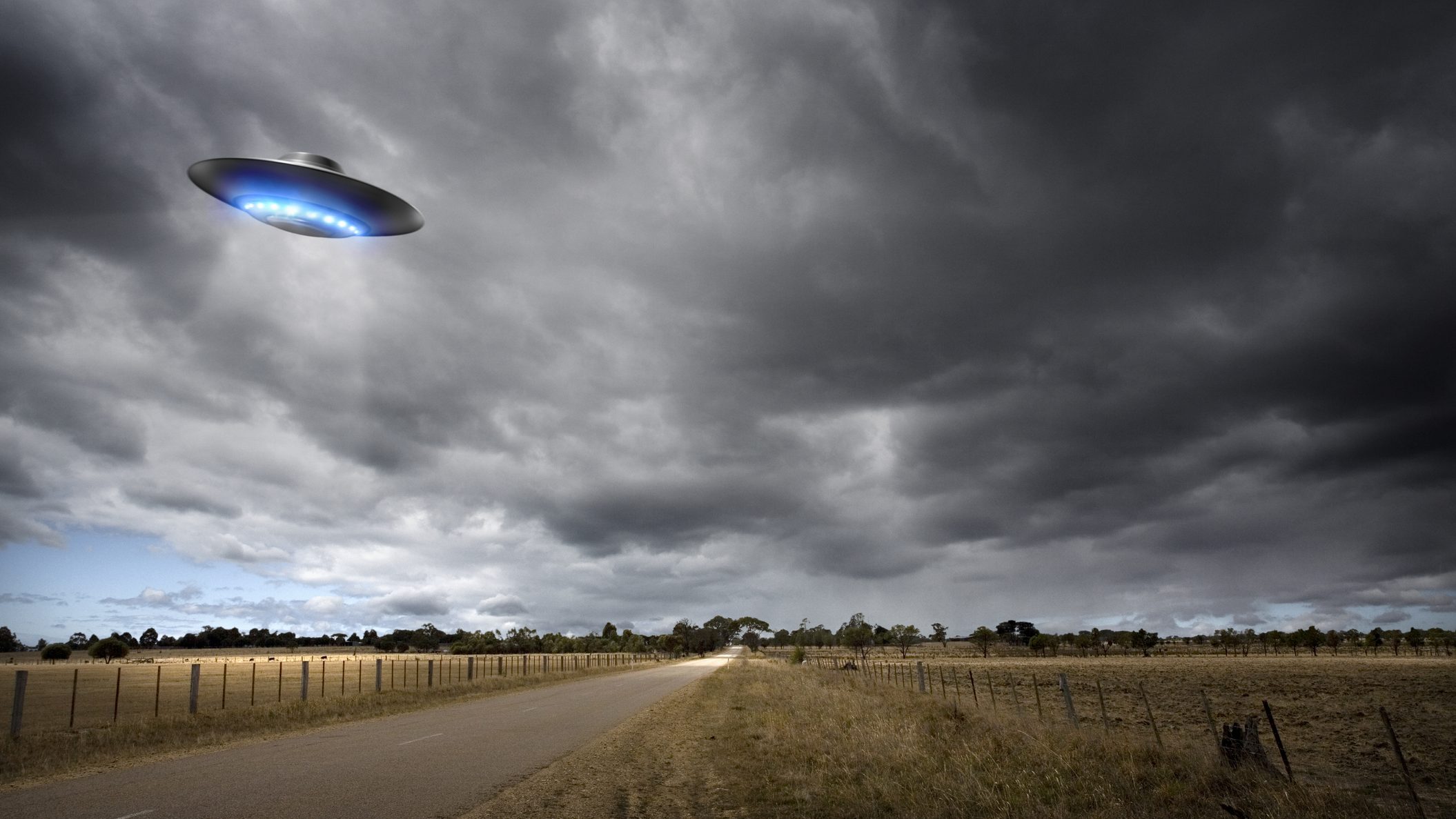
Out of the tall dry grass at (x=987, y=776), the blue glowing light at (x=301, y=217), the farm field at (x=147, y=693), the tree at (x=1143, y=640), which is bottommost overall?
the tree at (x=1143, y=640)

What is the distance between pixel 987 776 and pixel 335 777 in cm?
1094

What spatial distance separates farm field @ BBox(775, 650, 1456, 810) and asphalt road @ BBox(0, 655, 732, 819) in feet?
48.1

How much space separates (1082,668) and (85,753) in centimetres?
8748

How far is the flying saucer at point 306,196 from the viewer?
7953 millimetres

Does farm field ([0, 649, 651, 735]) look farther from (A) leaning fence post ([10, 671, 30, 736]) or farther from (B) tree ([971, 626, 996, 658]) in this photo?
(B) tree ([971, 626, 996, 658])

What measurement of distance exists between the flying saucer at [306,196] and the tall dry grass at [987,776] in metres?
9.61

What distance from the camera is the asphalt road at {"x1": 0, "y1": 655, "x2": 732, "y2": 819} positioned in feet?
33.6

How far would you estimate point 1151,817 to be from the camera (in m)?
9.96

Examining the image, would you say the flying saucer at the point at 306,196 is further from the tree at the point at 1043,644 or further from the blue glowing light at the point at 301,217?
the tree at the point at 1043,644

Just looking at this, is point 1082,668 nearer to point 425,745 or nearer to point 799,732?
point 799,732

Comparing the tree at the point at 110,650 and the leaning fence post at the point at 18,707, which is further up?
the leaning fence post at the point at 18,707

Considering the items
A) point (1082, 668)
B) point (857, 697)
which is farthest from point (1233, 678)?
point (857, 697)

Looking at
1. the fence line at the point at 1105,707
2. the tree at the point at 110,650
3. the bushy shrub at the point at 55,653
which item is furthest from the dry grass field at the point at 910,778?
the bushy shrub at the point at 55,653

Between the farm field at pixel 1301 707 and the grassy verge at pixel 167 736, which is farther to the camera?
the farm field at pixel 1301 707
